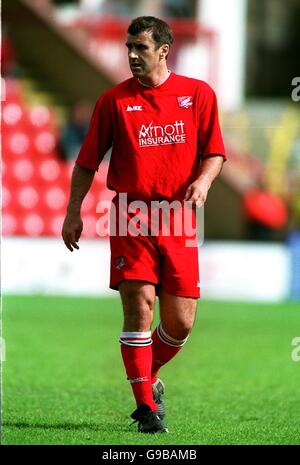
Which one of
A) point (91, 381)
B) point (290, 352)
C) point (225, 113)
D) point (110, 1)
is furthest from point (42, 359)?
point (110, 1)

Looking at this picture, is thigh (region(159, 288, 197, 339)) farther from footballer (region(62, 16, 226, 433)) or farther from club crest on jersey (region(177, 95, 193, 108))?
club crest on jersey (region(177, 95, 193, 108))

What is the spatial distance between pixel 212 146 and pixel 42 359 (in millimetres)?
4672

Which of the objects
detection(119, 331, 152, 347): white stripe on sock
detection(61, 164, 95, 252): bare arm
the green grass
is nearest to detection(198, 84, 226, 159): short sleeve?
detection(61, 164, 95, 252): bare arm

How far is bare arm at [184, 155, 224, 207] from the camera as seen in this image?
652cm

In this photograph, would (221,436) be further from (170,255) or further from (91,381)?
(91,381)

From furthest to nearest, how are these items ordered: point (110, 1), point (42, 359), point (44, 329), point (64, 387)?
point (110, 1) → point (44, 329) → point (42, 359) → point (64, 387)

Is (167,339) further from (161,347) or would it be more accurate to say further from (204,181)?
(204,181)

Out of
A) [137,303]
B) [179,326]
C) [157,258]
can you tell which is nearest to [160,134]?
[157,258]

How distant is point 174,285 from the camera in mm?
6805

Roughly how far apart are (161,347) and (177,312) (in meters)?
0.36

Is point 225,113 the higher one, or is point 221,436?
point 225,113

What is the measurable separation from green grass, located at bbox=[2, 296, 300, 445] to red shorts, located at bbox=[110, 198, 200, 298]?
0.82m

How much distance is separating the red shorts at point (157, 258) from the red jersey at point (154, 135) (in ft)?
0.67

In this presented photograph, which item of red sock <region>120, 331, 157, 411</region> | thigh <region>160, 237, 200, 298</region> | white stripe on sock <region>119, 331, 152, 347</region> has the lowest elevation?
red sock <region>120, 331, 157, 411</region>
